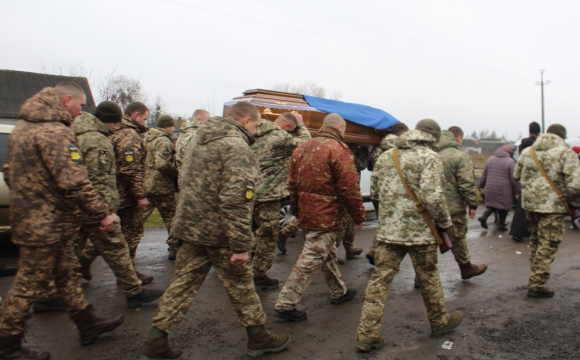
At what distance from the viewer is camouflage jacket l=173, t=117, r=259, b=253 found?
329cm

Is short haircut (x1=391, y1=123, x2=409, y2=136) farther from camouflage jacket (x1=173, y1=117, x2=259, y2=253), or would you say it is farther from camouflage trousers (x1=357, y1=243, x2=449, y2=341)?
camouflage jacket (x1=173, y1=117, x2=259, y2=253)

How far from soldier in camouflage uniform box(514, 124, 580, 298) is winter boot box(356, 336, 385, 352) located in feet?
7.41

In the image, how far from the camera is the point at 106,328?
384 cm

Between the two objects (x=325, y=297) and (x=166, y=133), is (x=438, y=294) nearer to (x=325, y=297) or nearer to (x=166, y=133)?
(x=325, y=297)

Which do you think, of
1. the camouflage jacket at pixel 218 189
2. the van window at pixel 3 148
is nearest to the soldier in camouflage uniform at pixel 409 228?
the camouflage jacket at pixel 218 189

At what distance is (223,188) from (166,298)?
3.04 feet

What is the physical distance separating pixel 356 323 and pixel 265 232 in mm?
1436

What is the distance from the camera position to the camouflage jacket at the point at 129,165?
518 cm

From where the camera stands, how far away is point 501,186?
9.50 metres

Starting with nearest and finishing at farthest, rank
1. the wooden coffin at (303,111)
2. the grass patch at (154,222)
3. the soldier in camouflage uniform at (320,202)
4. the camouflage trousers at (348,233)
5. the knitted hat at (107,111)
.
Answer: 1. the soldier in camouflage uniform at (320,202)
2. the knitted hat at (107,111)
3. the camouflage trousers at (348,233)
4. the wooden coffin at (303,111)
5. the grass patch at (154,222)

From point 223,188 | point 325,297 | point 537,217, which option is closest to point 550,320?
point 537,217

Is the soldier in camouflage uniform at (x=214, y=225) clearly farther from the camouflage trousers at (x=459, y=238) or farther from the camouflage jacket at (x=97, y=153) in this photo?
the camouflage trousers at (x=459, y=238)

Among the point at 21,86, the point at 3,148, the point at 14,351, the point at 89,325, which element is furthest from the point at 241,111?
the point at 21,86

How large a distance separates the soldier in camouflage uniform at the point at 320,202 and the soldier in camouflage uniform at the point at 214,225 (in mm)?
814
